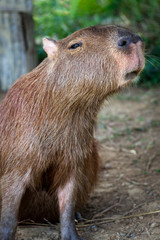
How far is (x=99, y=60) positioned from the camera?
3.06 meters

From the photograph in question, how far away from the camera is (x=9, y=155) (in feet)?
11.0

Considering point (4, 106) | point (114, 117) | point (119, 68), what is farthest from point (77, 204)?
point (114, 117)

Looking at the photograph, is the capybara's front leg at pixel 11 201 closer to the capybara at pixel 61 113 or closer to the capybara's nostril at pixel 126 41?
the capybara at pixel 61 113

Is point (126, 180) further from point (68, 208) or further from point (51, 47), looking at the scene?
point (51, 47)

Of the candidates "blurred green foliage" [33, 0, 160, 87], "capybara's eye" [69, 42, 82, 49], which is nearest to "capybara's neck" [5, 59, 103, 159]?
"capybara's eye" [69, 42, 82, 49]

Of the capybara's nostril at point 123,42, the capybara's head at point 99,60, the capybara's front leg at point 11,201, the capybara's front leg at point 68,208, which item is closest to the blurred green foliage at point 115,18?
the capybara's front leg at point 68,208

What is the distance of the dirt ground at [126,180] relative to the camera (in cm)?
358

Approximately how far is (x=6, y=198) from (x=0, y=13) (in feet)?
15.8

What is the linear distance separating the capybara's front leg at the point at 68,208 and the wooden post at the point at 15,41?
14.2ft

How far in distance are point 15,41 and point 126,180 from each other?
12.9 feet

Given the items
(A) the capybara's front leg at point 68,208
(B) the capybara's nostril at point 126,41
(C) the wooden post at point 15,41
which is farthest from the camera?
(C) the wooden post at point 15,41

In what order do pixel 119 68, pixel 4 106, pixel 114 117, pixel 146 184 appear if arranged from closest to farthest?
pixel 119 68 → pixel 4 106 → pixel 146 184 → pixel 114 117

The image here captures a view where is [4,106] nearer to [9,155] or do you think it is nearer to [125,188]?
[9,155]

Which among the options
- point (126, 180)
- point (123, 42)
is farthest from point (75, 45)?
point (126, 180)
